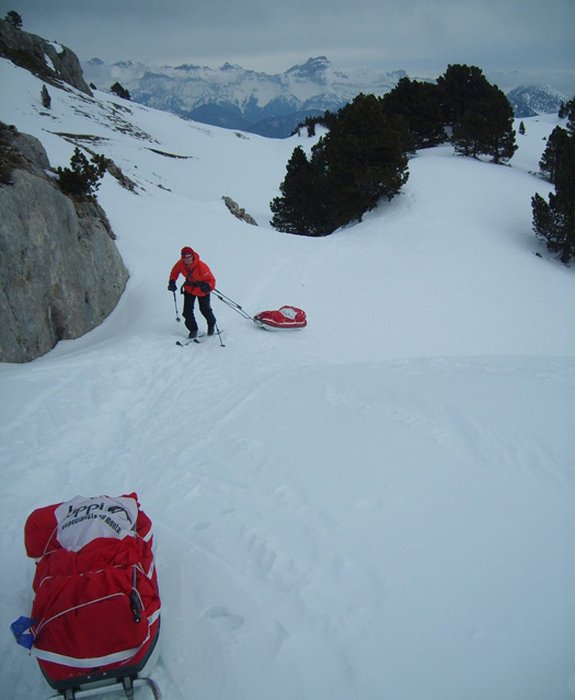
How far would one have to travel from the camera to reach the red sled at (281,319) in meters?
9.95

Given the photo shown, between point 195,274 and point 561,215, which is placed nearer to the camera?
point 195,274

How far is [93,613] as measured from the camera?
7.86 ft

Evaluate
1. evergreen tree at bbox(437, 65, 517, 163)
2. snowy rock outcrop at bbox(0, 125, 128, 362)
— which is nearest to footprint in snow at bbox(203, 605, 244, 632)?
snowy rock outcrop at bbox(0, 125, 128, 362)

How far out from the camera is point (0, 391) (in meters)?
6.04

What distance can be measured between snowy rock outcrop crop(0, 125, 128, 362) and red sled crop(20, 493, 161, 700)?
5.51 m

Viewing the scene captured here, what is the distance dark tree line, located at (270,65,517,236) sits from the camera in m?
20.6

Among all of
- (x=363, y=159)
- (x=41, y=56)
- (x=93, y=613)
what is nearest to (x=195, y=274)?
(x=93, y=613)

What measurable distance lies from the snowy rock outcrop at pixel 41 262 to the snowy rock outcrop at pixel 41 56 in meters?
43.1

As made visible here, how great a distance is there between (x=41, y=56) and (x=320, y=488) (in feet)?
195

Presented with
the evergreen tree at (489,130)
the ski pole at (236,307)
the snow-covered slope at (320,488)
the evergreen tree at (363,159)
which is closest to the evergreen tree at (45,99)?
the evergreen tree at (363,159)

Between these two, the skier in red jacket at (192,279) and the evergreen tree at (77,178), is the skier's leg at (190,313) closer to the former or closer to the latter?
the skier in red jacket at (192,279)

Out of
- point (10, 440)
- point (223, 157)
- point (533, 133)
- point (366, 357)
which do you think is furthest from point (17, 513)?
point (533, 133)

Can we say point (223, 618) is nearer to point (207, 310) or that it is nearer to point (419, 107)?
point (207, 310)

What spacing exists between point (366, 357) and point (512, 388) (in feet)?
13.2
